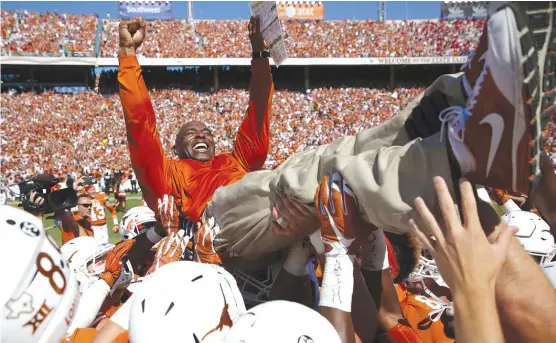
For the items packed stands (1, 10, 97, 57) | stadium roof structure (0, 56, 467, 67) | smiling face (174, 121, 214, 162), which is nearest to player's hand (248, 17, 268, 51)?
smiling face (174, 121, 214, 162)

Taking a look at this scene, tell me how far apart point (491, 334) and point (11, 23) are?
3035 cm

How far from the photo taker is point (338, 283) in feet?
5.79

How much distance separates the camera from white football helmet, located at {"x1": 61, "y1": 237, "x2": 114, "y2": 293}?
2896 millimetres

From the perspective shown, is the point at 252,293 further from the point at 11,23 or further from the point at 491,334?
the point at 11,23

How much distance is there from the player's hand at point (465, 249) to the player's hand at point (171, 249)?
61.2 inches

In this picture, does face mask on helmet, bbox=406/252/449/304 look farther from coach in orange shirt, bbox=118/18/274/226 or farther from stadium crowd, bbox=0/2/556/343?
coach in orange shirt, bbox=118/18/274/226

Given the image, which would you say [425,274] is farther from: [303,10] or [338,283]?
[303,10]

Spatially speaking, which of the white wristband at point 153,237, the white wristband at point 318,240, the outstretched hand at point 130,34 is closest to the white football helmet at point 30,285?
the white wristband at point 318,240

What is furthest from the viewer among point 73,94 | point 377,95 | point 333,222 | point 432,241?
point 377,95

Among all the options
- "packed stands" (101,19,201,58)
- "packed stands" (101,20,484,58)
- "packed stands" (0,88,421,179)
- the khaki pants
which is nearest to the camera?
the khaki pants

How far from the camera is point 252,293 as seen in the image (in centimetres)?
261

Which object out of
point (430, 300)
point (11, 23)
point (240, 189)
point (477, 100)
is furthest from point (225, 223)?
point (11, 23)

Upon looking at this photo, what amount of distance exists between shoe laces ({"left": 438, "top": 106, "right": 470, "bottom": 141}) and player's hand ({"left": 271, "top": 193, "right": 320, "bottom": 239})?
0.61 m

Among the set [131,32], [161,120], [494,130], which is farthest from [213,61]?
[494,130]
